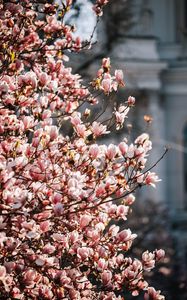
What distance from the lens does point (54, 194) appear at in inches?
158

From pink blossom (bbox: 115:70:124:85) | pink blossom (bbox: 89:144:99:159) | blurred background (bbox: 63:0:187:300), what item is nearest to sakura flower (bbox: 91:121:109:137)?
pink blossom (bbox: 89:144:99:159)

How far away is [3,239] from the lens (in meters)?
3.85

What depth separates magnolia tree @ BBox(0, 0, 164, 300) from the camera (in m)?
4.00

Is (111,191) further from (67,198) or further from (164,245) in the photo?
(164,245)

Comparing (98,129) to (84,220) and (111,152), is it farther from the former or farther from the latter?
(84,220)

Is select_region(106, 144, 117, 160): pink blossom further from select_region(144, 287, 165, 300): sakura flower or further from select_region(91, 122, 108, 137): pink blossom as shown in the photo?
select_region(144, 287, 165, 300): sakura flower

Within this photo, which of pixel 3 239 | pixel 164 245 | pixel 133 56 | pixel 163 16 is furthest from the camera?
pixel 163 16

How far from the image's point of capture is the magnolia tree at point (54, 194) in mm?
4004

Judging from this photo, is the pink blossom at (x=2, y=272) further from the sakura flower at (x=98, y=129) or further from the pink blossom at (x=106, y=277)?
the sakura flower at (x=98, y=129)

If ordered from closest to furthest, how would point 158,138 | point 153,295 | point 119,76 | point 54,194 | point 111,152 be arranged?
point 54,194 → point 111,152 → point 153,295 → point 119,76 → point 158,138

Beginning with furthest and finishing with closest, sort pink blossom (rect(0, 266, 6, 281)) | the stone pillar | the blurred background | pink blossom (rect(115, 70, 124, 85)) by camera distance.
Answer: the stone pillar → the blurred background → pink blossom (rect(115, 70, 124, 85)) → pink blossom (rect(0, 266, 6, 281))

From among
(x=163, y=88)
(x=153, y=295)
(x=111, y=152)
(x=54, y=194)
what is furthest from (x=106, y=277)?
(x=163, y=88)

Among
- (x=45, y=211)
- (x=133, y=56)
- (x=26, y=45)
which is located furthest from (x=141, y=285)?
(x=133, y=56)

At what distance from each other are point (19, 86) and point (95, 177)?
2.43ft
